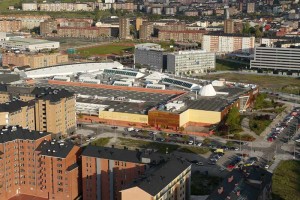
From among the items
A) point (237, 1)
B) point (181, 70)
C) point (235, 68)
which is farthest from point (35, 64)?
point (237, 1)

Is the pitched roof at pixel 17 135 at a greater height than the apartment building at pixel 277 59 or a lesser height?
lesser

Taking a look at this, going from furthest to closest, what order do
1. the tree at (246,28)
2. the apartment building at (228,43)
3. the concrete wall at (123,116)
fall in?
the tree at (246,28)
the apartment building at (228,43)
the concrete wall at (123,116)

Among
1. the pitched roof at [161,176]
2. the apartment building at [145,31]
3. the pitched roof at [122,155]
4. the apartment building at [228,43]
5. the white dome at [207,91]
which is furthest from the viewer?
the apartment building at [145,31]

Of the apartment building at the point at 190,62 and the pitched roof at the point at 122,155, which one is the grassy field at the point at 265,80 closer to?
the apartment building at the point at 190,62

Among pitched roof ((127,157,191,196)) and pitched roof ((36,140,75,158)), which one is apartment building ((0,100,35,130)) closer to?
pitched roof ((36,140,75,158))

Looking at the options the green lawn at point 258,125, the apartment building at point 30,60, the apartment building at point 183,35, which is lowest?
the green lawn at point 258,125

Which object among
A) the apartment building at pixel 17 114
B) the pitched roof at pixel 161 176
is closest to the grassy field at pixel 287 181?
the pitched roof at pixel 161 176

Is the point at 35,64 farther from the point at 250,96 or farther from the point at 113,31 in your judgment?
the point at 113,31
